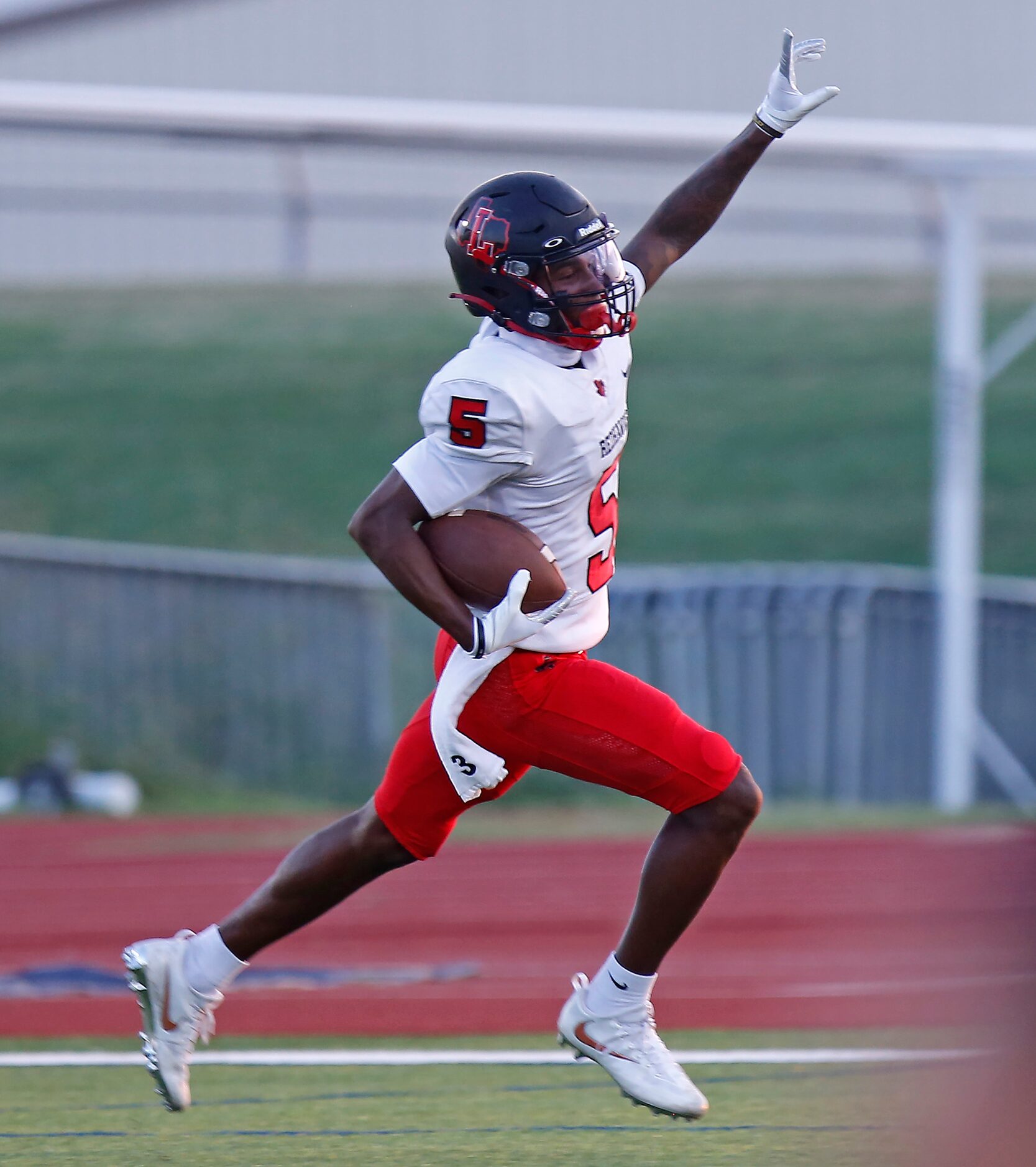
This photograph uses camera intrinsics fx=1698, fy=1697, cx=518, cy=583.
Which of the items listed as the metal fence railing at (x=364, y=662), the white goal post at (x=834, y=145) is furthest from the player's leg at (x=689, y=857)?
the metal fence railing at (x=364, y=662)

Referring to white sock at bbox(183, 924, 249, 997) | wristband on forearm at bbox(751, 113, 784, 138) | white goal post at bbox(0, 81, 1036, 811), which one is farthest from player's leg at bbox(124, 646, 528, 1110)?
white goal post at bbox(0, 81, 1036, 811)

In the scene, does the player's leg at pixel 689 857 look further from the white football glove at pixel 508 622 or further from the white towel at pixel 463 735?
the white football glove at pixel 508 622

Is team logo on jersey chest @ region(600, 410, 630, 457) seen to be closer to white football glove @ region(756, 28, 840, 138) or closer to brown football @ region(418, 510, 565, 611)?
brown football @ region(418, 510, 565, 611)

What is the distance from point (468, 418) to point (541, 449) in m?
0.15

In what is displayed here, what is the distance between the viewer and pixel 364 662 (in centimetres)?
1001

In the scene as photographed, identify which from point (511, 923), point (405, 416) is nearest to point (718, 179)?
point (511, 923)

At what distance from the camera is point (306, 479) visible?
16406 millimetres

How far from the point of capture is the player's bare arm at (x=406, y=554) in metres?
3.01

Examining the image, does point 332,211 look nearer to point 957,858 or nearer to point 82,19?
point 82,19

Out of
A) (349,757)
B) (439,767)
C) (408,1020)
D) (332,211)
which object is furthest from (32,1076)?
(332,211)

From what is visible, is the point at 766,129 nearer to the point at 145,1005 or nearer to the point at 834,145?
the point at 145,1005

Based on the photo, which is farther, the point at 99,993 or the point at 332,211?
the point at 332,211

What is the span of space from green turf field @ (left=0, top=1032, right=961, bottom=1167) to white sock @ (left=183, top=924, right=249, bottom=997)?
281 millimetres

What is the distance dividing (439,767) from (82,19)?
5.35 meters
